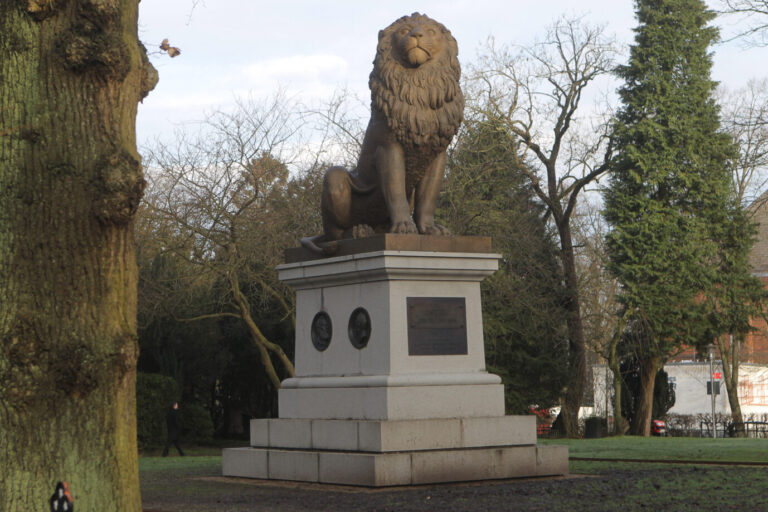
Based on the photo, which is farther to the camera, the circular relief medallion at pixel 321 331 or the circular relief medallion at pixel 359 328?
the circular relief medallion at pixel 321 331

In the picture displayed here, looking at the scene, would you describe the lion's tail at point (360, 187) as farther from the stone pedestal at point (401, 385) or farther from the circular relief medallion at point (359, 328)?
the circular relief medallion at point (359, 328)

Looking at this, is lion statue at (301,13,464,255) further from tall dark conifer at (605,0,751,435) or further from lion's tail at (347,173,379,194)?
tall dark conifer at (605,0,751,435)

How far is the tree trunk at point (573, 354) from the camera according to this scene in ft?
112

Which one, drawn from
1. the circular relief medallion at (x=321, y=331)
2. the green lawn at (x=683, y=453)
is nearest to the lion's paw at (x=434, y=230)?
the circular relief medallion at (x=321, y=331)

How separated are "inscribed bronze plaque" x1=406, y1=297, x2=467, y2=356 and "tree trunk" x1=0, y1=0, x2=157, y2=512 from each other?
6051mm

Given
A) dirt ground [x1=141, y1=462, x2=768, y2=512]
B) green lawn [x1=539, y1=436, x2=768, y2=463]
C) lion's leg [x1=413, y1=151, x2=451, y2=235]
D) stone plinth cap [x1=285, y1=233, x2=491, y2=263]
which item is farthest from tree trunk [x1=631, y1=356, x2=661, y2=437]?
stone plinth cap [x1=285, y1=233, x2=491, y2=263]

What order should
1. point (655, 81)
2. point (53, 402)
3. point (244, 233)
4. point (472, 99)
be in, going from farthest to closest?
point (655, 81)
point (472, 99)
point (244, 233)
point (53, 402)

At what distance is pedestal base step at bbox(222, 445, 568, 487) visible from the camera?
10.3m

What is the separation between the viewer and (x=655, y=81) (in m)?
35.8

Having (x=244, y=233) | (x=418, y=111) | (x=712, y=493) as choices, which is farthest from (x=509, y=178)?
(x=712, y=493)

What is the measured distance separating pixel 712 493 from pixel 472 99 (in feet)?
80.4

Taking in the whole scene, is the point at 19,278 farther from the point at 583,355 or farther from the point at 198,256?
the point at 583,355

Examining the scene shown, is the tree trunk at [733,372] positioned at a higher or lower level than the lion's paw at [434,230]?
lower

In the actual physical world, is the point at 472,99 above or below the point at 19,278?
above
